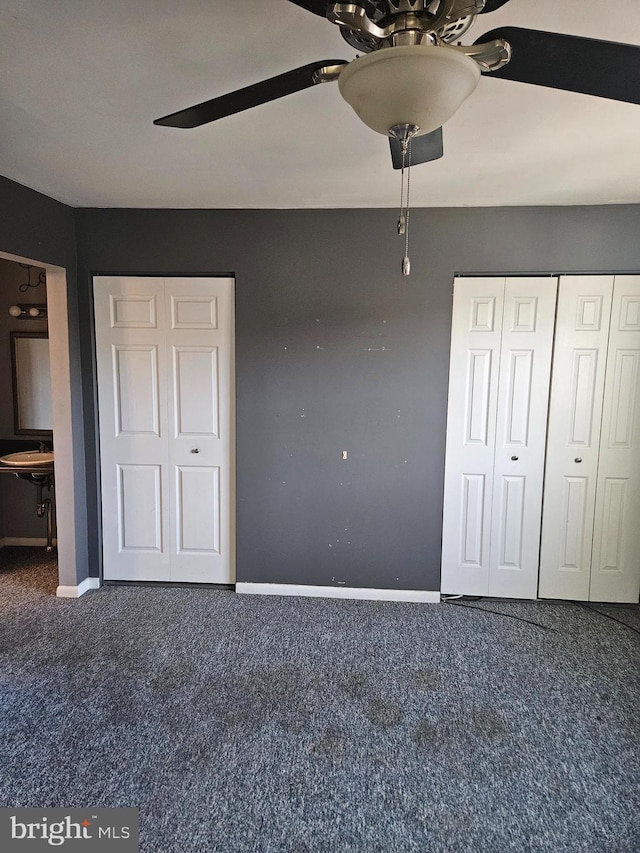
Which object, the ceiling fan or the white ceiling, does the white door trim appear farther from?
the ceiling fan

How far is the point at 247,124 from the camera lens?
198 centimetres

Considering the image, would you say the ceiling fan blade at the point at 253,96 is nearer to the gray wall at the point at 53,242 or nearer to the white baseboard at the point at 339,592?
the gray wall at the point at 53,242

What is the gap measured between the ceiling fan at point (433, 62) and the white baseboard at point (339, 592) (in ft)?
9.46

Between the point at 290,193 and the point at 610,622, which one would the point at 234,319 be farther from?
the point at 610,622

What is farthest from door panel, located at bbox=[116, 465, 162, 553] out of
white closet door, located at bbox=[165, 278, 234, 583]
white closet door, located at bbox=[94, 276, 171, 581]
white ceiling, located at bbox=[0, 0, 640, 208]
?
white ceiling, located at bbox=[0, 0, 640, 208]

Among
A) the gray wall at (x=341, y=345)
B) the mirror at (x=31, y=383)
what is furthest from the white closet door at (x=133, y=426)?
the mirror at (x=31, y=383)

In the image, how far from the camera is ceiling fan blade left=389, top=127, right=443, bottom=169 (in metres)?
1.55

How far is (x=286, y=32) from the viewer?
139cm

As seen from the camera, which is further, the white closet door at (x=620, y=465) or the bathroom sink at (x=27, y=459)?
the bathroom sink at (x=27, y=459)

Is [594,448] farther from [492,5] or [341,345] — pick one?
[492,5]

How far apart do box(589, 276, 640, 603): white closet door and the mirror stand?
409 cm

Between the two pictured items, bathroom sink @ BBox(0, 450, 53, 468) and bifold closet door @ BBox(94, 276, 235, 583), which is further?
bathroom sink @ BBox(0, 450, 53, 468)

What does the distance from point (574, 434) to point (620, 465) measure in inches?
14.0

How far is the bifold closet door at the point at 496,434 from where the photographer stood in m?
3.21
